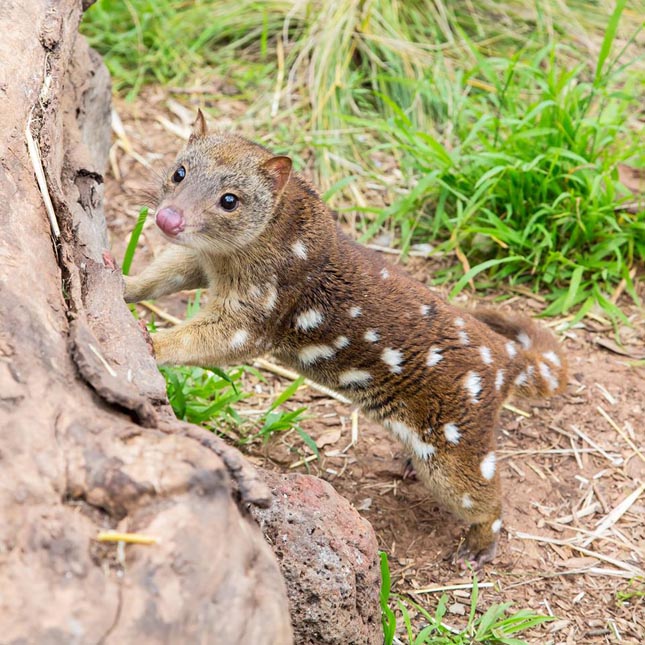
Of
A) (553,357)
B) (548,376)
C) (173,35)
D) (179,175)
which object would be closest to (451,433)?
(548,376)

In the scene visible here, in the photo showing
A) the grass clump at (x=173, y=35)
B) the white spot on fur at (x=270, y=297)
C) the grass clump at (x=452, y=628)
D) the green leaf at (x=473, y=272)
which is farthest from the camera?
the grass clump at (x=173, y=35)

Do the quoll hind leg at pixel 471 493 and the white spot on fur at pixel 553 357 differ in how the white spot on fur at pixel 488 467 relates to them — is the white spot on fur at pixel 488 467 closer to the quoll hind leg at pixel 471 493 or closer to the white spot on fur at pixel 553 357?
the quoll hind leg at pixel 471 493

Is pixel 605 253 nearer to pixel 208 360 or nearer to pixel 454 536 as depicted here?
pixel 454 536

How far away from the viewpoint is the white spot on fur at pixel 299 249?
12.9ft

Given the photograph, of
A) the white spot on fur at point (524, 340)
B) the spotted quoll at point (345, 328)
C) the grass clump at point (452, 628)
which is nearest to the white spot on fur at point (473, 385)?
the spotted quoll at point (345, 328)

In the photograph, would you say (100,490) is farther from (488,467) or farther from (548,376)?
(548,376)

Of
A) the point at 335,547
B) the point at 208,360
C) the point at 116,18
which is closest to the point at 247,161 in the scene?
the point at 208,360

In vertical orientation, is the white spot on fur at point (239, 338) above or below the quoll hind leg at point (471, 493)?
above

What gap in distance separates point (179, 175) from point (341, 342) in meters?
1.02

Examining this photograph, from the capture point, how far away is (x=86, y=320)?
8.81 ft

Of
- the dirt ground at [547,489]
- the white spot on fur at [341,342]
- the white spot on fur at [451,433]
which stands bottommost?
the dirt ground at [547,489]

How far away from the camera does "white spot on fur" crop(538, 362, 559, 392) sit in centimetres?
432

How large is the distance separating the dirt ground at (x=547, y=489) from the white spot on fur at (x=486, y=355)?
2.57 ft

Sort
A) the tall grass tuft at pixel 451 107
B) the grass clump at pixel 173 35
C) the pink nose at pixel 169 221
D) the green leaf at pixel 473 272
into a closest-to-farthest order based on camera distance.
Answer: the pink nose at pixel 169 221 < the green leaf at pixel 473 272 < the tall grass tuft at pixel 451 107 < the grass clump at pixel 173 35
